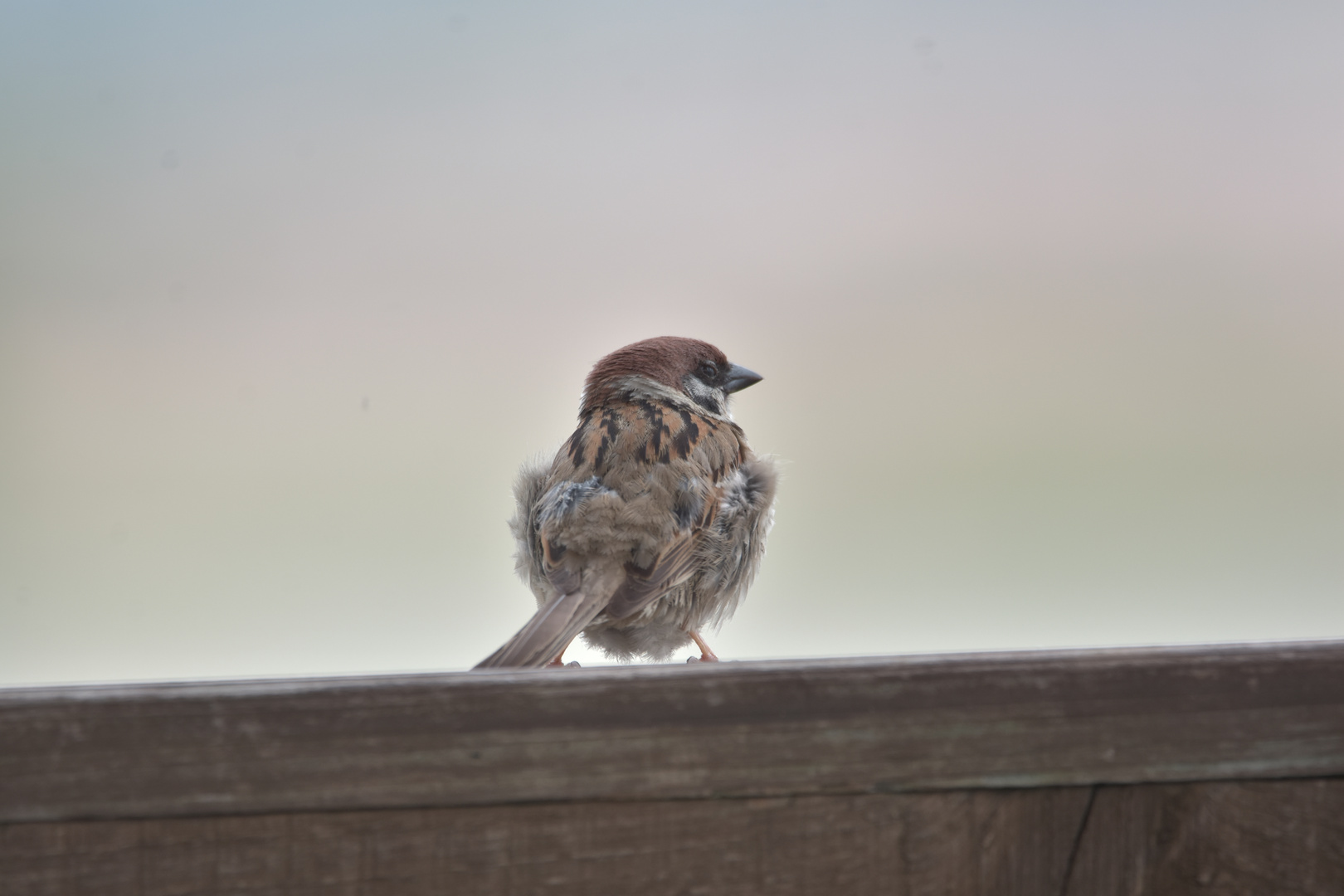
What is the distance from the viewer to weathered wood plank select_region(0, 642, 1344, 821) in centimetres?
92

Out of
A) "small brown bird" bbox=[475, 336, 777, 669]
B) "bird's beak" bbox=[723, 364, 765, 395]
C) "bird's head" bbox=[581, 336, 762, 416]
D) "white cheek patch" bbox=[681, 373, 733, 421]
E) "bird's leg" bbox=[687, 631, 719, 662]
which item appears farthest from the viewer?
"bird's beak" bbox=[723, 364, 765, 395]

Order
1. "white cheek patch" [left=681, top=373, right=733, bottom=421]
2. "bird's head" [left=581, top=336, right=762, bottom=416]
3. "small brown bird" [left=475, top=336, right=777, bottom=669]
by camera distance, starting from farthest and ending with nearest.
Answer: "white cheek patch" [left=681, top=373, right=733, bottom=421], "bird's head" [left=581, top=336, right=762, bottom=416], "small brown bird" [left=475, top=336, right=777, bottom=669]

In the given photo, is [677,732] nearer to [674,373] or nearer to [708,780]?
[708,780]

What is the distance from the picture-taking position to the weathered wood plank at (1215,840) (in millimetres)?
966

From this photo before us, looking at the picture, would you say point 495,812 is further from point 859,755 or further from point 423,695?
point 859,755

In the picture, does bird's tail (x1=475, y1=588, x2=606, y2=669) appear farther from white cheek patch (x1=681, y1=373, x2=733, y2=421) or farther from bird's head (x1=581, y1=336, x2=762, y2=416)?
white cheek patch (x1=681, y1=373, x2=733, y2=421)

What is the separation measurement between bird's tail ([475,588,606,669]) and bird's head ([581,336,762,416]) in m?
0.99

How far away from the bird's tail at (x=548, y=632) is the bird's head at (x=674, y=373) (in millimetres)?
985

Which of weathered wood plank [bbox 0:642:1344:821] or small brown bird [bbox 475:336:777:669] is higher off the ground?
small brown bird [bbox 475:336:777:669]

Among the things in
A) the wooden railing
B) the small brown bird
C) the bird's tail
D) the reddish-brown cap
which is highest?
the reddish-brown cap

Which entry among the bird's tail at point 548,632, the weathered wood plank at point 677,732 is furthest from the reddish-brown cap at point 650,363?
the weathered wood plank at point 677,732

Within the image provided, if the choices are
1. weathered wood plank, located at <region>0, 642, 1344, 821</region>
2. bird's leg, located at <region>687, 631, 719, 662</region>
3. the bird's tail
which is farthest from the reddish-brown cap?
weathered wood plank, located at <region>0, 642, 1344, 821</region>

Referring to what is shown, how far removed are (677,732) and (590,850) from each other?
122mm

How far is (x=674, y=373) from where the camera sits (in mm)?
3320
